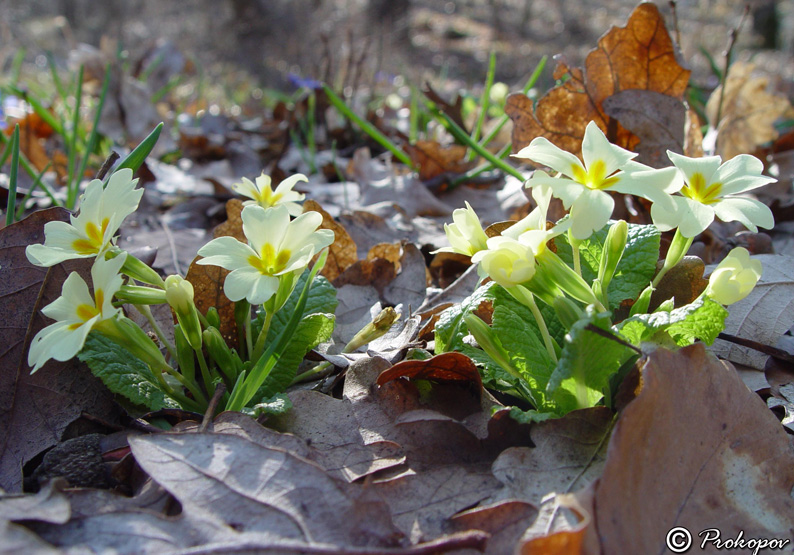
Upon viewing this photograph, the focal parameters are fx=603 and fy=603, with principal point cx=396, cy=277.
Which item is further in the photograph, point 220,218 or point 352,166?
point 352,166

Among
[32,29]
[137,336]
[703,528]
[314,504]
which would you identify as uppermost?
[32,29]

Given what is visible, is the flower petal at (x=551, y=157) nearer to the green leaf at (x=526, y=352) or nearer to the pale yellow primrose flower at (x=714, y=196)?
the pale yellow primrose flower at (x=714, y=196)

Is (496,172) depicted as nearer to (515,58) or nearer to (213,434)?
(213,434)

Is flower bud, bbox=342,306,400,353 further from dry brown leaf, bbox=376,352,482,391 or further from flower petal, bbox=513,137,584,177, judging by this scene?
flower petal, bbox=513,137,584,177

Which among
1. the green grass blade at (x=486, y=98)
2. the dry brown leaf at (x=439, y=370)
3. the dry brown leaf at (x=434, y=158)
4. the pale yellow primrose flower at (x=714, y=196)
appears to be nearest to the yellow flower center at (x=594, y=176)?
the pale yellow primrose flower at (x=714, y=196)

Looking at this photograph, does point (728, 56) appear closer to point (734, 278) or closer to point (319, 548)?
point (734, 278)

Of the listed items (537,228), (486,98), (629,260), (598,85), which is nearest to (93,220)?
(537,228)

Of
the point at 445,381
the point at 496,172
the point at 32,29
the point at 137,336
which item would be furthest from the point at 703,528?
the point at 32,29
